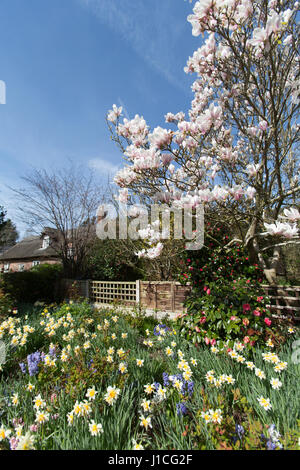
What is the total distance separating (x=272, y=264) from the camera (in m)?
5.37

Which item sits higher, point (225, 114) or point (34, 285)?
point (225, 114)

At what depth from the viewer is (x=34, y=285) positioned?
8.99 meters

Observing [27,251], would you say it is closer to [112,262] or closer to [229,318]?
[112,262]

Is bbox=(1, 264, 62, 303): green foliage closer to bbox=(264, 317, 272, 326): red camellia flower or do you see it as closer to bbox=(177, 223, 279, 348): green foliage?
bbox=(177, 223, 279, 348): green foliage

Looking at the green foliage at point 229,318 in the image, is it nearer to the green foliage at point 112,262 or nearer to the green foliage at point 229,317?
the green foliage at point 229,317

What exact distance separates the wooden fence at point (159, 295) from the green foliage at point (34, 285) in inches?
37.2

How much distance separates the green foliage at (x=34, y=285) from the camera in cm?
846

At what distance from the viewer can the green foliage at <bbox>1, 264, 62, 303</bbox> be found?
846 centimetres

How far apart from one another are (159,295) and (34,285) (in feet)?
19.2

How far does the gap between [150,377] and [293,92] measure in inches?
143

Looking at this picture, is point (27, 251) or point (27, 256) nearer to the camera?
point (27, 256)

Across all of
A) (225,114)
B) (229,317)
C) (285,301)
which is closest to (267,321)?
(229,317)

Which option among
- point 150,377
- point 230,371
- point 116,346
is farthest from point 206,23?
point 116,346

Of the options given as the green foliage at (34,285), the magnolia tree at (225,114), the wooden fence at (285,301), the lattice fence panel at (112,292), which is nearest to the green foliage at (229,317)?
the magnolia tree at (225,114)
